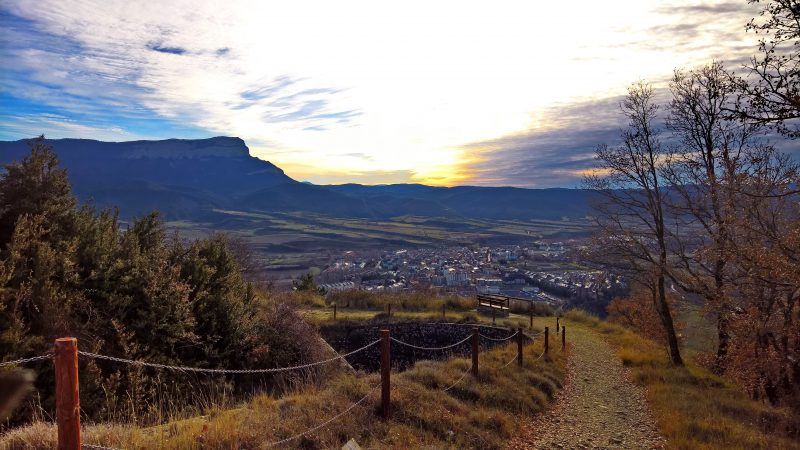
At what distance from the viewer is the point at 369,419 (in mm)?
7195

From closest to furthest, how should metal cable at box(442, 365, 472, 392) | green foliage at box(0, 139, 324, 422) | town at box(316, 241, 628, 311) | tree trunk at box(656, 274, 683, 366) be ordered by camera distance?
green foliage at box(0, 139, 324, 422)
metal cable at box(442, 365, 472, 392)
tree trunk at box(656, 274, 683, 366)
town at box(316, 241, 628, 311)

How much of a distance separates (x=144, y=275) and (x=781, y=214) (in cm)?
1733

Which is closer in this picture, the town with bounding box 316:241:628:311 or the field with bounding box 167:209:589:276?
the town with bounding box 316:241:628:311

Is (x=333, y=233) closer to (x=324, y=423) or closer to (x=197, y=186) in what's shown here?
(x=197, y=186)

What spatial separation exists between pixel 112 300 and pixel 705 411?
13.7 metres

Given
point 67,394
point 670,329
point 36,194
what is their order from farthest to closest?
point 670,329 < point 36,194 < point 67,394

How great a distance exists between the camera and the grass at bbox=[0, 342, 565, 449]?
5.43m

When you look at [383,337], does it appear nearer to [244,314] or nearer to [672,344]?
[244,314]

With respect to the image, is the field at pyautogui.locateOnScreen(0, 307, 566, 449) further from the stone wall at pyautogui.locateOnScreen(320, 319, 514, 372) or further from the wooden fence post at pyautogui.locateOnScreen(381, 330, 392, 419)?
the stone wall at pyautogui.locateOnScreen(320, 319, 514, 372)

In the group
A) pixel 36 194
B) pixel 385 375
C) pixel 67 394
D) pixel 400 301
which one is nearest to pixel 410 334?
pixel 400 301

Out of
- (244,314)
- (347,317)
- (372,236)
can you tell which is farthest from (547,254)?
(244,314)

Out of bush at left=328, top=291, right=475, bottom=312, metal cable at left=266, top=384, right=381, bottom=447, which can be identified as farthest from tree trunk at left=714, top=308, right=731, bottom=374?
bush at left=328, top=291, right=475, bottom=312

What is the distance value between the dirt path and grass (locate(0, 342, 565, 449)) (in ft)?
1.36

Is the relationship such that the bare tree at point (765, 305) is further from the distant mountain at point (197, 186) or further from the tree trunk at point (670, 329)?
the distant mountain at point (197, 186)
